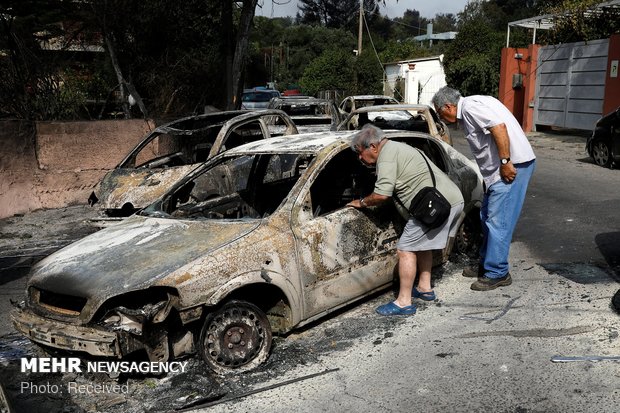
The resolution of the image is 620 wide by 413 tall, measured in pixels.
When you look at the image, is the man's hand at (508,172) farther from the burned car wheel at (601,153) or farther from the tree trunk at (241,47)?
the tree trunk at (241,47)

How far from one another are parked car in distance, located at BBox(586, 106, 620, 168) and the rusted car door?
8300 millimetres

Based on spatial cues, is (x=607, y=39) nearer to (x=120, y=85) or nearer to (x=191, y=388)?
(x=120, y=85)

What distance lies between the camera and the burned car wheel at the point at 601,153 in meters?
12.2

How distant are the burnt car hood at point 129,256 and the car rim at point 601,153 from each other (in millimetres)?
10094

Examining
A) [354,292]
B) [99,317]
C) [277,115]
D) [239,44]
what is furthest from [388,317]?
[239,44]

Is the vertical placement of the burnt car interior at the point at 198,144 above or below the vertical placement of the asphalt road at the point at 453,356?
above

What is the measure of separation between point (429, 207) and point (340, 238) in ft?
2.41

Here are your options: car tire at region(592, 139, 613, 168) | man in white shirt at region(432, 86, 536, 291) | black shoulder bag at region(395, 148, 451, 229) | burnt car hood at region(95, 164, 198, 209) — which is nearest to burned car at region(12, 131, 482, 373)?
black shoulder bag at region(395, 148, 451, 229)

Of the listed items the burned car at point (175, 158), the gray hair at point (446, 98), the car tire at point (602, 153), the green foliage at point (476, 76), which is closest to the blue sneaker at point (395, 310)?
the gray hair at point (446, 98)

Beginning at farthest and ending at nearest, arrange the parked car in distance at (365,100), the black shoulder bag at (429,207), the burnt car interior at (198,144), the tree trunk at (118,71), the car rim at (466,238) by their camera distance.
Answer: the parked car in distance at (365,100) < the tree trunk at (118,71) < the burnt car interior at (198,144) < the car rim at (466,238) < the black shoulder bag at (429,207)

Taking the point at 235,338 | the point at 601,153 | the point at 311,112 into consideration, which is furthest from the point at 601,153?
the point at 235,338

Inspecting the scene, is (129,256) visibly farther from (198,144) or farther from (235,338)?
(198,144)

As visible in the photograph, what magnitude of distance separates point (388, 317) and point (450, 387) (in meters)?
1.26

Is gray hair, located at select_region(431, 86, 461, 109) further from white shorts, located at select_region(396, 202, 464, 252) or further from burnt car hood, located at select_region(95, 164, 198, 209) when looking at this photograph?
burnt car hood, located at select_region(95, 164, 198, 209)
